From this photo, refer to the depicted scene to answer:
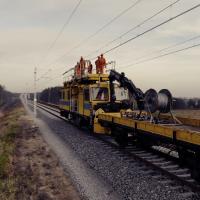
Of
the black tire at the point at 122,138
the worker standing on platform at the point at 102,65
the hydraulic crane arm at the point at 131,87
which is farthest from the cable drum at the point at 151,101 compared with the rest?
the worker standing on platform at the point at 102,65

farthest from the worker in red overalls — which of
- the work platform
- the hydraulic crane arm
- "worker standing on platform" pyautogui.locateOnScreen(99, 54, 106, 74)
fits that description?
the work platform

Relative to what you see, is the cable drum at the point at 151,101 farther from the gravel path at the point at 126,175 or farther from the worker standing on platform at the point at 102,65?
the worker standing on platform at the point at 102,65

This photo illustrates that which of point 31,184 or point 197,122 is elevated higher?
point 197,122

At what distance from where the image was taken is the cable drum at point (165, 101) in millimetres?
12484

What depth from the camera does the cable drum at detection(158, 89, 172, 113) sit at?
1248 cm

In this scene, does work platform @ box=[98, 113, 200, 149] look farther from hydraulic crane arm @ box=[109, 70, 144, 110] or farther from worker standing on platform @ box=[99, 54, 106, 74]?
worker standing on platform @ box=[99, 54, 106, 74]

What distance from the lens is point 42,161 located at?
44.2 ft

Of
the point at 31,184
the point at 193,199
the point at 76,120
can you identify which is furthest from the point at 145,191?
the point at 76,120

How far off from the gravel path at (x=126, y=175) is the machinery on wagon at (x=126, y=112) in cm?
92

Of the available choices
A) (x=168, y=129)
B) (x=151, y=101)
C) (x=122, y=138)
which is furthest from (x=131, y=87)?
(x=168, y=129)

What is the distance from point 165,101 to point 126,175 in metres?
3.16

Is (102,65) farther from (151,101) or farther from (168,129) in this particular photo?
(168,129)

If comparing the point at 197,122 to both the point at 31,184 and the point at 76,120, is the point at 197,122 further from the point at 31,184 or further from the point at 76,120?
the point at 76,120

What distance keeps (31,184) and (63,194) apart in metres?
1.33
